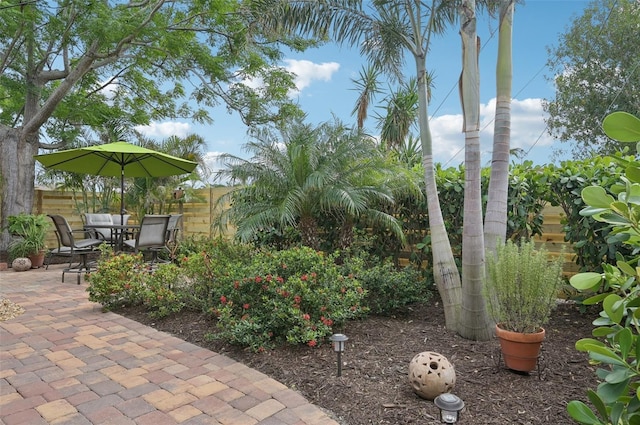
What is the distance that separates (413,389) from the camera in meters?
2.32

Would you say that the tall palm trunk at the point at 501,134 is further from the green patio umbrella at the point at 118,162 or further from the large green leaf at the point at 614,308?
the green patio umbrella at the point at 118,162

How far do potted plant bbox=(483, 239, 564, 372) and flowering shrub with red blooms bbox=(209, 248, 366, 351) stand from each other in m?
1.21

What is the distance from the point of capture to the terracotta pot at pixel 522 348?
247cm

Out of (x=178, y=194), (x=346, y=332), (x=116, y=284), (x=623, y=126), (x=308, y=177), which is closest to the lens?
(x=623, y=126)

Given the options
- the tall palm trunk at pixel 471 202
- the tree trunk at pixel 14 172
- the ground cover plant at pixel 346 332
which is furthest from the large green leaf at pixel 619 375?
the tree trunk at pixel 14 172

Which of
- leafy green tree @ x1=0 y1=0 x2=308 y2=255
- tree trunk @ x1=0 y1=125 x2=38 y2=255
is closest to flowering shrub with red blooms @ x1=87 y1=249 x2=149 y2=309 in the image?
leafy green tree @ x1=0 y1=0 x2=308 y2=255

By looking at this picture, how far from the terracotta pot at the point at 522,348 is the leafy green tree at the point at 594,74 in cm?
962

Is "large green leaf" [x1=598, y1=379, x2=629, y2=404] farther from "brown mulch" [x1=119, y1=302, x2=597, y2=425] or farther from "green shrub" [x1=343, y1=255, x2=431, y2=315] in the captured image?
"green shrub" [x1=343, y1=255, x2=431, y2=315]

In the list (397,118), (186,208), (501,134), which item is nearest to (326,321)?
(501,134)

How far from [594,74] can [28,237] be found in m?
14.3

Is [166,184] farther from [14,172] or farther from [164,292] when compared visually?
[164,292]

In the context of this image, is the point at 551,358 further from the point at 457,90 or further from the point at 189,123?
the point at 189,123

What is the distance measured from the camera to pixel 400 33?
4.03m

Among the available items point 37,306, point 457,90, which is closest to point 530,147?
point 457,90
